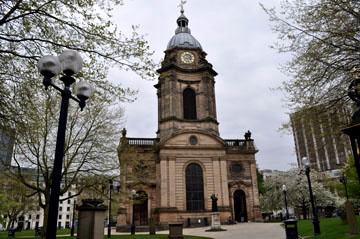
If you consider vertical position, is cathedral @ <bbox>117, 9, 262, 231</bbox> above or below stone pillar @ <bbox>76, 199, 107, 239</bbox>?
above

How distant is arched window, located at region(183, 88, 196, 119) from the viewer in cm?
3850

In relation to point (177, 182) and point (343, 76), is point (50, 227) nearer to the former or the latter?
point (343, 76)

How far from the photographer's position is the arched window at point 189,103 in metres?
38.5

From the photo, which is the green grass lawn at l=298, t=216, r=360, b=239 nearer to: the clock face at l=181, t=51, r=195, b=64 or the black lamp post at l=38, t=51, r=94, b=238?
the black lamp post at l=38, t=51, r=94, b=238

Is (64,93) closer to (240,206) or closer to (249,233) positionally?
(249,233)

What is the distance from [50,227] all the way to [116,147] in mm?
15459

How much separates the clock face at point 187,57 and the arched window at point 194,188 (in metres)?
15.0

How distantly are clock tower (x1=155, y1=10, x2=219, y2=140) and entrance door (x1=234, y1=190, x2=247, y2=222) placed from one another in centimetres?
819

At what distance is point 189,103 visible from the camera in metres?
39.2

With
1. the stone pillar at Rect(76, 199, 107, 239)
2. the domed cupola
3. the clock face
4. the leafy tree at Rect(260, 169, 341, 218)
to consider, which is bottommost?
the stone pillar at Rect(76, 199, 107, 239)

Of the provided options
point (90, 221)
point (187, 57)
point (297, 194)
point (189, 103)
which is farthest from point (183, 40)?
point (90, 221)

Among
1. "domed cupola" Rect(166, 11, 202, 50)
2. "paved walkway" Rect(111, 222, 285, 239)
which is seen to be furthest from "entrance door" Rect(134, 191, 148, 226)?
"domed cupola" Rect(166, 11, 202, 50)

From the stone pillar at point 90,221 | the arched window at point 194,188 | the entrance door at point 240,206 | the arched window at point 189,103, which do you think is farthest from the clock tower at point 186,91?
the stone pillar at point 90,221

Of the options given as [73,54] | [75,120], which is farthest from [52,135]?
[73,54]
